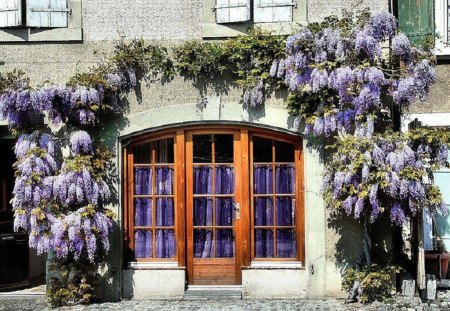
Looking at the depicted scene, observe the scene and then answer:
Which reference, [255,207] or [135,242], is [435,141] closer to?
[255,207]

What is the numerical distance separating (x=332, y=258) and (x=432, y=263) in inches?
64.4

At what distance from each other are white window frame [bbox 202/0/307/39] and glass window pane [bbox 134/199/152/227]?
8.26 feet

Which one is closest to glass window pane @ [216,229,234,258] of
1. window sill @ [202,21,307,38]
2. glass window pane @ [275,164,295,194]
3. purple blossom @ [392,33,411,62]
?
glass window pane @ [275,164,295,194]

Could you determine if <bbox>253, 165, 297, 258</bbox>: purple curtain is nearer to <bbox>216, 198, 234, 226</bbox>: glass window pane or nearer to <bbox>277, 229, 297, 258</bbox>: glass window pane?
<bbox>277, 229, 297, 258</bbox>: glass window pane

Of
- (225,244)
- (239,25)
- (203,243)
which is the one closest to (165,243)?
(203,243)

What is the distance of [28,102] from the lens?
8797 millimetres

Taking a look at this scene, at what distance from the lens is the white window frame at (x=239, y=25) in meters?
9.10

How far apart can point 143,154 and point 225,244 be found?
1751 mm

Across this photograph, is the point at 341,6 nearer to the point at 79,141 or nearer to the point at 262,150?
the point at 262,150

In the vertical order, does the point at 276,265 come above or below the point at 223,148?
below

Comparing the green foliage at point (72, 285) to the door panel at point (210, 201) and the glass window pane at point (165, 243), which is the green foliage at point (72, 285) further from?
the door panel at point (210, 201)

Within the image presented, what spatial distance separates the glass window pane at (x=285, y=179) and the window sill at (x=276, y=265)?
39.2 inches

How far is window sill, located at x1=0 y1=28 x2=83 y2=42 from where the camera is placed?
9234mm

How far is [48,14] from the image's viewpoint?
9.27m
